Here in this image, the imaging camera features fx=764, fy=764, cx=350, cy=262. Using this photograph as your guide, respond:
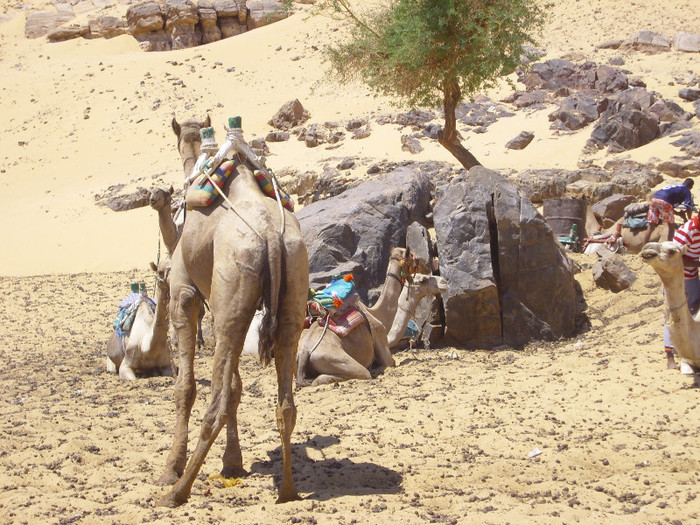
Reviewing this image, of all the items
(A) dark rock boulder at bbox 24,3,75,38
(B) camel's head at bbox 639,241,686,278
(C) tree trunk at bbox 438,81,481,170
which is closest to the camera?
(B) camel's head at bbox 639,241,686,278

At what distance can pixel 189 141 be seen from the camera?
21.9ft

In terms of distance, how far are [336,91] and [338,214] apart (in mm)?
23982

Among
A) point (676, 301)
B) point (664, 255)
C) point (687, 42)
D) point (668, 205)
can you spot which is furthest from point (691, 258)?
point (687, 42)

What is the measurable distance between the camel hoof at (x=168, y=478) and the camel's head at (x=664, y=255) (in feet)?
13.7

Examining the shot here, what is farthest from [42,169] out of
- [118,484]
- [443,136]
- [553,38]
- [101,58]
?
[118,484]

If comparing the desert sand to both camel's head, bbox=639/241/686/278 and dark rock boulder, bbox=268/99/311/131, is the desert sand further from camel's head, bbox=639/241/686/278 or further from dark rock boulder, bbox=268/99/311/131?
dark rock boulder, bbox=268/99/311/131

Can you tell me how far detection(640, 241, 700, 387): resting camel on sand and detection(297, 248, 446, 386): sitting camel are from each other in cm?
317

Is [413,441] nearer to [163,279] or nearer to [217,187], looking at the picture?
[217,187]

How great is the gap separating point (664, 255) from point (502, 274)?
13.2 ft

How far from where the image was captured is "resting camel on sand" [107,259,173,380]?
8.95m

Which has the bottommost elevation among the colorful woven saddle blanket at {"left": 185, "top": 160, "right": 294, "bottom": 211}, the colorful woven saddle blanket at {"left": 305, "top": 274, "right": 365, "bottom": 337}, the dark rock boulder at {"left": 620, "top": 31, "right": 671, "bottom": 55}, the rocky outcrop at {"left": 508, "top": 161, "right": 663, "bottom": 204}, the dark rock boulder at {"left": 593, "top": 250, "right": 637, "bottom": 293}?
the rocky outcrop at {"left": 508, "top": 161, "right": 663, "bottom": 204}

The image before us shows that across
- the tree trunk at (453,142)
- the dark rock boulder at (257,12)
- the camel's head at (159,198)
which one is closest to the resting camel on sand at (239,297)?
the camel's head at (159,198)

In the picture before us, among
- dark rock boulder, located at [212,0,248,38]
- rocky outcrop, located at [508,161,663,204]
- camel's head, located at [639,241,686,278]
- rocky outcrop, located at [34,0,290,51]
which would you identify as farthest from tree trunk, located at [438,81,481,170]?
dark rock boulder, located at [212,0,248,38]

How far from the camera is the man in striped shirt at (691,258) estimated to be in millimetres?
7055
